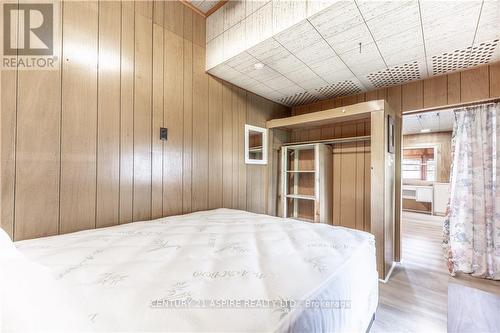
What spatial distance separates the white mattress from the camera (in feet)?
1.99

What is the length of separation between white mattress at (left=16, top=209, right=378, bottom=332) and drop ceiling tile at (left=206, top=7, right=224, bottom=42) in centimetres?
195

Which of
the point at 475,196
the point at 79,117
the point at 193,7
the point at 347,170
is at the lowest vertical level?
the point at 475,196

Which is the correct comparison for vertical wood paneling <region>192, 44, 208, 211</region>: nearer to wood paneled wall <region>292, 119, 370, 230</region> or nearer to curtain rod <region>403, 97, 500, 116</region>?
wood paneled wall <region>292, 119, 370, 230</region>

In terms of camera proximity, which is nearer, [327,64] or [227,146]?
[327,64]

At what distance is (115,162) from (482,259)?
147 inches

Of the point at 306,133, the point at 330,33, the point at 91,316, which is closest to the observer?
the point at 91,316

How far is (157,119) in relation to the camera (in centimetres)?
190

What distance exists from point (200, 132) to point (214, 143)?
0.71ft

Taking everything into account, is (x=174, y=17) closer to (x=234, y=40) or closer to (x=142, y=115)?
(x=234, y=40)

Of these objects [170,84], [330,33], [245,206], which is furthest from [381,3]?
[245,206]

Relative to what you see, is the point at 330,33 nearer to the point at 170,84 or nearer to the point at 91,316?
the point at 170,84

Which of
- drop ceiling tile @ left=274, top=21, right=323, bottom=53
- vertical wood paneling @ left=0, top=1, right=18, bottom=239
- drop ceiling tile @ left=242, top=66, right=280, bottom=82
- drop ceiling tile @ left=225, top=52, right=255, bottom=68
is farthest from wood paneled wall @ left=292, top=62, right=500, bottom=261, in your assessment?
vertical wood paneling @ left=0, top=1, right=18, bottom=239

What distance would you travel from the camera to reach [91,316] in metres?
0.58

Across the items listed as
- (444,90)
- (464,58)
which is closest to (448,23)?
(464,58)
